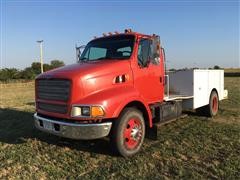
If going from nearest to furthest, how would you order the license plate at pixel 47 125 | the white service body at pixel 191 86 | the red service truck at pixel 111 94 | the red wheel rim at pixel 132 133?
the red service truck at pixel 111 94
the license plate at pixel 47 125
the red wheel rim at pixel 132 133
the white service body at pixel 191 86

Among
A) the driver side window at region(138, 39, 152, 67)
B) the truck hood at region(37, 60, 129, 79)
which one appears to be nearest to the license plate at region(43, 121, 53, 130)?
the truck hood at region(37, 60, 129, 79)

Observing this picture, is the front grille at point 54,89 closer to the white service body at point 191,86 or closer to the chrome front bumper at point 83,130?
the chrome front bumper at point 83,130

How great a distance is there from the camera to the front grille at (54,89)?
5676 mm

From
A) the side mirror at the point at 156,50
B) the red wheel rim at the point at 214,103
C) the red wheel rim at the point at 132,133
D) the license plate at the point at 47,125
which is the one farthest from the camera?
the red wheel rim at the point at 214,103

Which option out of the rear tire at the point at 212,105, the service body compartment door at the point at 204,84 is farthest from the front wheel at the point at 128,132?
the rear tire at the point at 212,105

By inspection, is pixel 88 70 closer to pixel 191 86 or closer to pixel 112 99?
pixel 112 99

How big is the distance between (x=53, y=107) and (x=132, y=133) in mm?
1697

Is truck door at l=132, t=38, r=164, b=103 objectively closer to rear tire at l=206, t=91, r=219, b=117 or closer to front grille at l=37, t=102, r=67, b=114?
front grille at l=37, t=102, r=67, b=114

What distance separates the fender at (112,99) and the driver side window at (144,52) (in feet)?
3.10

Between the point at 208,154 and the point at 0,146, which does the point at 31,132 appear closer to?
the point at 0,146

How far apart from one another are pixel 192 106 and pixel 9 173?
590 cm

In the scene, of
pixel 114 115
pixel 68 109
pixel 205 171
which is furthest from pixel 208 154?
pixel 68 109

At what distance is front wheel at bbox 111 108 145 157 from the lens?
5.72 m

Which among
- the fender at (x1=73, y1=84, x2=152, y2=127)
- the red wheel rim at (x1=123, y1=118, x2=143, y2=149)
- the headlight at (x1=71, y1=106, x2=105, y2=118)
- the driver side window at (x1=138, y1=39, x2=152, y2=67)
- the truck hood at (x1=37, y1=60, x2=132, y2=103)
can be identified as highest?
the driver side window at (x1=138, y1=39, x2=152, y2=67)
